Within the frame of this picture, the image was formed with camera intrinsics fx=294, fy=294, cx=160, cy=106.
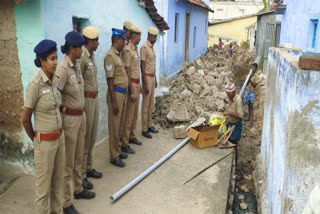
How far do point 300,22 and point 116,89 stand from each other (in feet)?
21.6

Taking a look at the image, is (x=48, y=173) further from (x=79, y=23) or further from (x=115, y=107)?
(x=79, y=23)

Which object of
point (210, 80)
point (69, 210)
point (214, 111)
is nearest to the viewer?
point (69, 210)

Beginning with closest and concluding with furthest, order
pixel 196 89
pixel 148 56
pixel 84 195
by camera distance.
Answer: pixel 84 195 → pixel 148 56 → pixel 196 89

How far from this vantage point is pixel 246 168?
5887 millimetres

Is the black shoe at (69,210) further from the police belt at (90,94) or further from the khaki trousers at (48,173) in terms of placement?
the police belt at (90,94)

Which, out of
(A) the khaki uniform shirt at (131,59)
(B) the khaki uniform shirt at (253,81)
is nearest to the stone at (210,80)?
(B) the khaki uniform shirt at (253,81)

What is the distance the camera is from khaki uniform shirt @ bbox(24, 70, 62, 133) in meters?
2.91

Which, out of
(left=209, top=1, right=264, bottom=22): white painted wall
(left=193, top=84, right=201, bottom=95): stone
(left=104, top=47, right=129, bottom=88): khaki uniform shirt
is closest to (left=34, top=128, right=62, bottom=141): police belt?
(left=104, top=47, right=129, bottom=88): khaki uniform shirt

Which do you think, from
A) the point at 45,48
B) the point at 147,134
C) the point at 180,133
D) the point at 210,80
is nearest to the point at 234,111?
the point at 180,133

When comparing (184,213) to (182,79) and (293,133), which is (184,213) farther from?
(182,79)

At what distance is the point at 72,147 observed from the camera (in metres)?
3.62

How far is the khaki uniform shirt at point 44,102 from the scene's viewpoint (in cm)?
291

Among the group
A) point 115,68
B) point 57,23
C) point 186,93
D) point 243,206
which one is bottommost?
point 243,206

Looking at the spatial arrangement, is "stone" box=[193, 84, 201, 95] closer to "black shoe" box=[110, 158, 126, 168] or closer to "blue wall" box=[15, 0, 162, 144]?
"blue wall" box=[15, 0, 162, 144]
